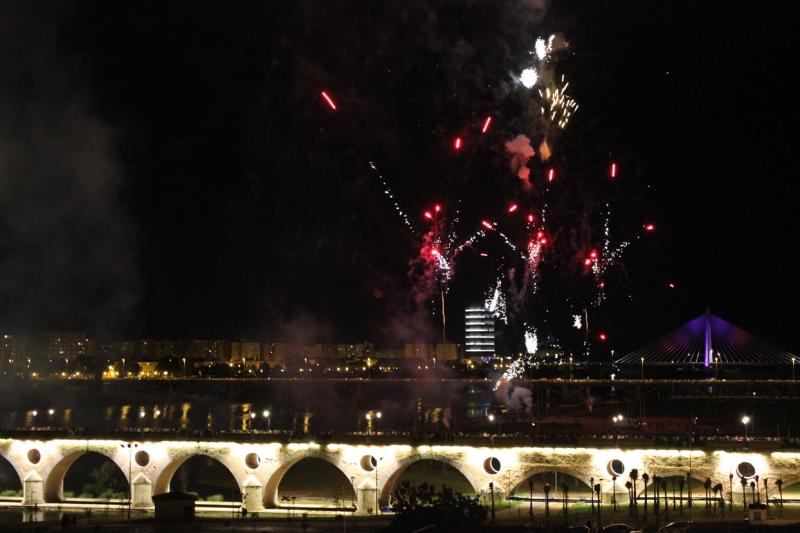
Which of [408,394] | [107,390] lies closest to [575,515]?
[408,394]

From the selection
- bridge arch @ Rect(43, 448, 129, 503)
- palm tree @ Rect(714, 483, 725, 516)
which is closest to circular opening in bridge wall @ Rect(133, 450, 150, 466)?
bridge arch @ Rect(43, 448, 129, 503)

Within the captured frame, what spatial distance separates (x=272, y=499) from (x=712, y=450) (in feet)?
39.2

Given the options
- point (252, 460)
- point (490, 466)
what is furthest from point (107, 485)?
point (490, 466)

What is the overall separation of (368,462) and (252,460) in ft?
11.2

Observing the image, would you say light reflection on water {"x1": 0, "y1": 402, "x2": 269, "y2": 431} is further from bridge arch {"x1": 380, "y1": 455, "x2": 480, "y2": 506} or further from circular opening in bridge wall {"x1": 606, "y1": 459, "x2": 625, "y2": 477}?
circular opening in bridge wall {"x1": 606, "y1": 459, "x2": 625, "y2": 477}

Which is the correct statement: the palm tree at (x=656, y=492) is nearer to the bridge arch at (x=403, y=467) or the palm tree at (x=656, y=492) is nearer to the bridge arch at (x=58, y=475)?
the bridge arch at (x=403, y=467)

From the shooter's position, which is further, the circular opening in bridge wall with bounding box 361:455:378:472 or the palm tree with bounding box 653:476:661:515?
the circular opening in bridge wall with bounding box 361:455:378:472

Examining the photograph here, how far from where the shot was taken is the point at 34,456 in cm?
3020

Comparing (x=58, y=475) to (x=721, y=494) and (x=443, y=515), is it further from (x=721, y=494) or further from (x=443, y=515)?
(x=721, y=494)

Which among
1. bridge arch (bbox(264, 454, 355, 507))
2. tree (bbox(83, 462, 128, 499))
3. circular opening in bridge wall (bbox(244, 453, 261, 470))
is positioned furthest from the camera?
tree (bbox(83, 462, 128, 499))

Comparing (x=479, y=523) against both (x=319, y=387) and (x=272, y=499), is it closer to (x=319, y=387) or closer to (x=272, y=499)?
(x=272, y=499)

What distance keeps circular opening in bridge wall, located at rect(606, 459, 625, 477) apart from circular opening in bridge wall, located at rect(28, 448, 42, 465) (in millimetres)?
16734

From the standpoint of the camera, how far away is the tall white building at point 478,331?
121m

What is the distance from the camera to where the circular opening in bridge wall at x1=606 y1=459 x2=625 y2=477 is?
25781mm
